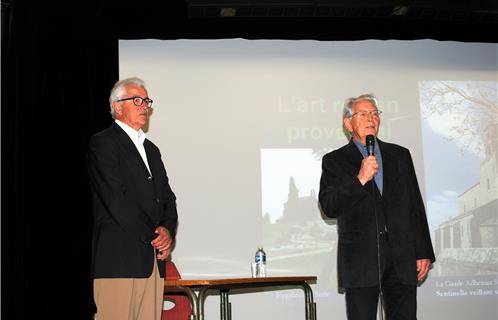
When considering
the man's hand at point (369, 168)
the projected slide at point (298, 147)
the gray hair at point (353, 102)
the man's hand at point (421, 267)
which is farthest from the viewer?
the projected slide at point (298, 147)

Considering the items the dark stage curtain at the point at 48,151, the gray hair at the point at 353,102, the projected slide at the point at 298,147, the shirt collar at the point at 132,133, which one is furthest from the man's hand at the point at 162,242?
the projected slide at the point at 298,147

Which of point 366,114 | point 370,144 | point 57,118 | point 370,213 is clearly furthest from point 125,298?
point 57,118

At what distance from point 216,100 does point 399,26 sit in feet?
6.02

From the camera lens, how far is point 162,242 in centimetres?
272

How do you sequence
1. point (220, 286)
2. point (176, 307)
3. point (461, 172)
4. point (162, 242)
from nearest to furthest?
point (162, 242) → point (220, 286) → point (176, 307) → point (461, 172)

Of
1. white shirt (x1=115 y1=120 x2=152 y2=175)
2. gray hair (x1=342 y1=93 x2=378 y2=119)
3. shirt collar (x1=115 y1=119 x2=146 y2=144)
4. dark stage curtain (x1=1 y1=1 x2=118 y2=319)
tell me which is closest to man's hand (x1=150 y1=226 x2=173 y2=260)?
white shirt (x1=115 y1=120 x2=152 y2=175)

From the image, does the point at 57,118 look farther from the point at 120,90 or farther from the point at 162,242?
the point at 162,242

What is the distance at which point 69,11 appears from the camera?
489cm

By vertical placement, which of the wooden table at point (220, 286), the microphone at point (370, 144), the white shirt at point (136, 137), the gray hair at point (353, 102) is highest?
the gray hair at point (353, 102)

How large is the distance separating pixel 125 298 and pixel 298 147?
115 inches

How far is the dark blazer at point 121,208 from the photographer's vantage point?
2604mm

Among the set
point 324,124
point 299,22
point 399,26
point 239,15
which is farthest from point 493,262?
point 239,15

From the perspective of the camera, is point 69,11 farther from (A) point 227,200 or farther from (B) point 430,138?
(B) point 430,138

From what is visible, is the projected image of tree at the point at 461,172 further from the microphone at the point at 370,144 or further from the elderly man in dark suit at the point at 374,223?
the microphone at the point at 370,144
